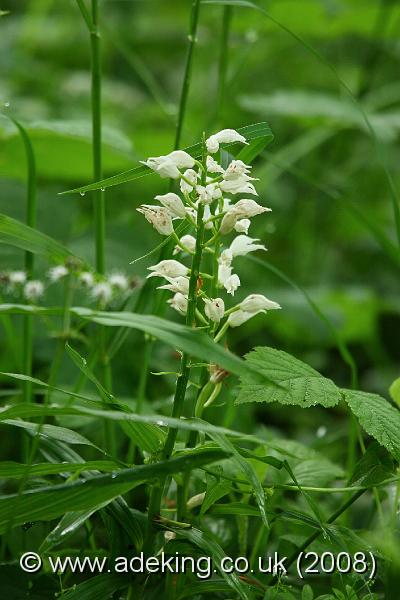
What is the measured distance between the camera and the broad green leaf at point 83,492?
85cm

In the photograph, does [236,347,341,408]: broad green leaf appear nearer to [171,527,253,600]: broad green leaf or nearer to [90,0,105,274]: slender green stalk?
[171,527,253,600]: broad green leaf

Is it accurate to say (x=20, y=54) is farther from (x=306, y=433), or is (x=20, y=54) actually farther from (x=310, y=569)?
(x=310, y=569)

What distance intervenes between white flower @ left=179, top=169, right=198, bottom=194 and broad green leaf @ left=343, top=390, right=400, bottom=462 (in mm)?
326

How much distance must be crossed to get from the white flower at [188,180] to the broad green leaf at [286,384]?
0.23m

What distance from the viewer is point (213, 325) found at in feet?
3.31

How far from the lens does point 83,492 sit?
0.88 meters

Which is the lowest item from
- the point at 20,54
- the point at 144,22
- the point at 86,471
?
the point at 86,471

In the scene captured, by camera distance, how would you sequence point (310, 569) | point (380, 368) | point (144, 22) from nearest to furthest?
point (310, 569), point (380, 368), point (144, 22)

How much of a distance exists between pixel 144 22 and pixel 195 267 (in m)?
4.04

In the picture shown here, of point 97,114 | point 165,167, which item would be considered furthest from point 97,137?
point 165,167

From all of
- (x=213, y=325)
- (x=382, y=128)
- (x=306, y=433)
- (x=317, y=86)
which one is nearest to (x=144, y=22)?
(x=317, y=86)

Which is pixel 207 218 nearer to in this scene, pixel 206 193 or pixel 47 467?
pixel 206 193

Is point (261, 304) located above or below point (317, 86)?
below

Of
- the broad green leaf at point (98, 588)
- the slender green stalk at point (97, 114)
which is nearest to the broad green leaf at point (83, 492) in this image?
the broad green leaf at point (98, 588)
